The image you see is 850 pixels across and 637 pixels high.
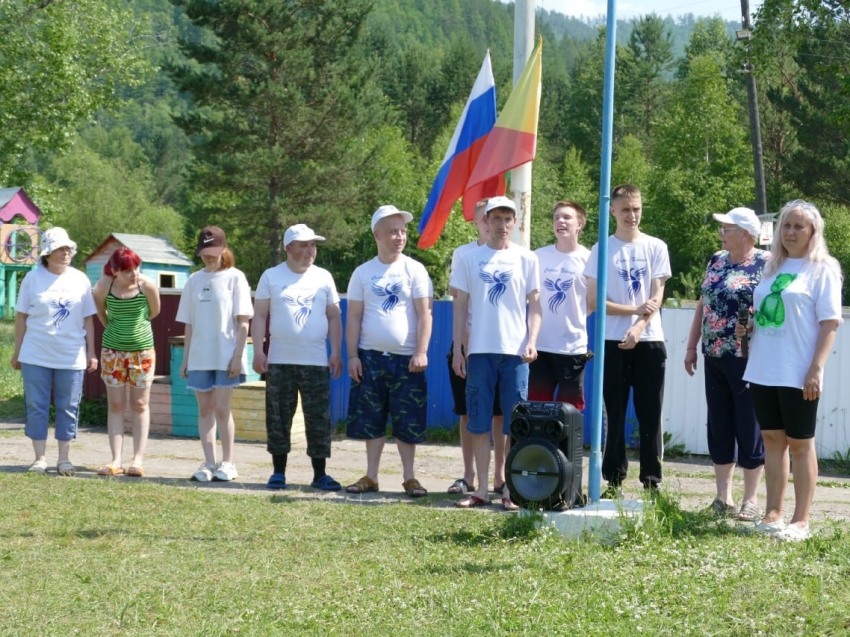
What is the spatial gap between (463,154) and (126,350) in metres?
3.48

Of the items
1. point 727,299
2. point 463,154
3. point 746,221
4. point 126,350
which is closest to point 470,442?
point 727,299

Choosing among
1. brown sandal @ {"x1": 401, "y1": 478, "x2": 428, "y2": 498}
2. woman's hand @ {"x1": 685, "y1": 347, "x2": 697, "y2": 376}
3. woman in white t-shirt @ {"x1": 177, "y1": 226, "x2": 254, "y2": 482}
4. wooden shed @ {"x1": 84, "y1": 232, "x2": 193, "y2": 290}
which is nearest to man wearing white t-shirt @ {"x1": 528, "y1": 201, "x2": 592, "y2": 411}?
woman's hand @ {"x1": 685, "y1": 347, "x2": 697, "y2": 376}

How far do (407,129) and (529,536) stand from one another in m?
64.0

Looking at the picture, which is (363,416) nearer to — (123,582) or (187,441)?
(123,582)

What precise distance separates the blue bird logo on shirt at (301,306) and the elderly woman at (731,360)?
112 inches

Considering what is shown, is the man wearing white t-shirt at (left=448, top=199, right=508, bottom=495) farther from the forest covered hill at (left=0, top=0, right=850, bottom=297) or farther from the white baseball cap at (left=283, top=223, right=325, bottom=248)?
the forest covered hill at (left=0, top=0, right=850, bottom=297)

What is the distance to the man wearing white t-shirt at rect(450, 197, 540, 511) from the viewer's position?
701 cm

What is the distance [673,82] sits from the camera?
73625mm

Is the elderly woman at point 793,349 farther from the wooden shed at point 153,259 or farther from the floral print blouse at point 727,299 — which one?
the wooden shed at point 153,259

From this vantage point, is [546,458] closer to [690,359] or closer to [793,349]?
[793,349]

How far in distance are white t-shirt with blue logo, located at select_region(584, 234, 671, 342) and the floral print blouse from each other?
317mm

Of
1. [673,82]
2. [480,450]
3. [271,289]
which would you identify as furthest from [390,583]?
[673,82]

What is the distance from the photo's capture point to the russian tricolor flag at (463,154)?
9539mm

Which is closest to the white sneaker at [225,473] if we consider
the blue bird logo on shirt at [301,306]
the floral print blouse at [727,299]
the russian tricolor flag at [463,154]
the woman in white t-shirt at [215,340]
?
the woman in white t-shirt at [215,340]
